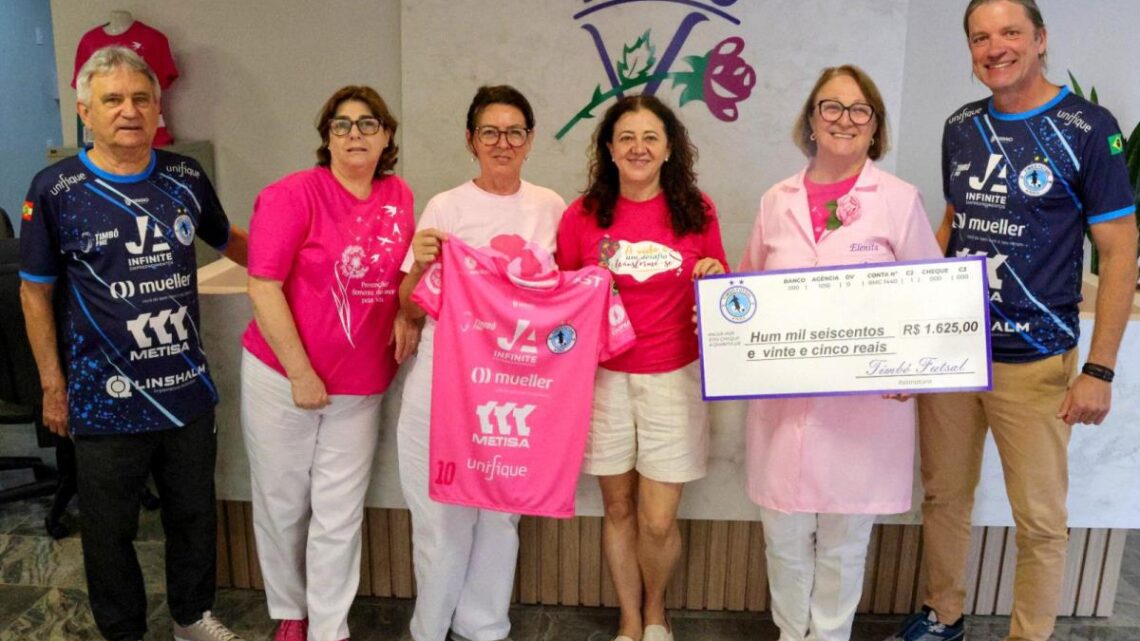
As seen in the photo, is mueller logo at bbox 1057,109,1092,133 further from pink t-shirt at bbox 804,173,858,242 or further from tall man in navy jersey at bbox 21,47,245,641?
tall man in navy jersey at bbox 21,47,245,641

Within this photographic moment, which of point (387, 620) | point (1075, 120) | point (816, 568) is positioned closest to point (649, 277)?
point (816, 568)

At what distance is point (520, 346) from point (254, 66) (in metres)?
2.98

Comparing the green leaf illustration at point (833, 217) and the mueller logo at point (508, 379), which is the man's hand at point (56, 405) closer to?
the mueller logo at point (508, 379)

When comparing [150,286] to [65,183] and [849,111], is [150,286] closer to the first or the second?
[65,183]

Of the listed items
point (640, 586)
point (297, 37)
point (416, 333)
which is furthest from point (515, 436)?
point (297, 37)

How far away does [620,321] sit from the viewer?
234cm

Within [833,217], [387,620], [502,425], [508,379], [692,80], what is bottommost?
[387,620]

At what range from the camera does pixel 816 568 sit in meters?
2.50

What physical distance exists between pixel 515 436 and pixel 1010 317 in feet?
4.12

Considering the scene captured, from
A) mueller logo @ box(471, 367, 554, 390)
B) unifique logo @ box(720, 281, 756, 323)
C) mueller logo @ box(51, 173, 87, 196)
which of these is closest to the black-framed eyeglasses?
unifique logo @ box(720, 281, 756, 323)

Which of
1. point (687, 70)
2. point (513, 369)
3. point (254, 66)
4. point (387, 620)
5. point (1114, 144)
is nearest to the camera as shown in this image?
point (1114, 144)

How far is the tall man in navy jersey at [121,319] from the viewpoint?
2.29m

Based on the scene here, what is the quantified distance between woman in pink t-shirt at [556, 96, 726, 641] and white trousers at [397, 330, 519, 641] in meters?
0.37

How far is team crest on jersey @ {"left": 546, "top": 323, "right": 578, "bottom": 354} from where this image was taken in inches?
93.4
